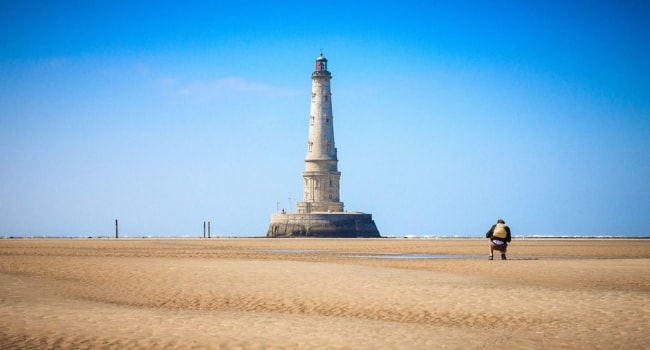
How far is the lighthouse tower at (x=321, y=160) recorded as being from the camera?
244 feet

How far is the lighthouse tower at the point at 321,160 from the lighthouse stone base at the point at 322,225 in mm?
2911

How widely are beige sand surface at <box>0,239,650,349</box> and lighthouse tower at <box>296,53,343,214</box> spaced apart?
54.5m

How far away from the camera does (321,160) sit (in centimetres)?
7419

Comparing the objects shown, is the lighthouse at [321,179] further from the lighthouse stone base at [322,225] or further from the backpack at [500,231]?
the backpack at [500,231]

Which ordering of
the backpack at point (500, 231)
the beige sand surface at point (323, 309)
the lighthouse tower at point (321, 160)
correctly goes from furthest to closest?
the lighthouse tower at point (321, 160)
the backpack at point (500, 231)
the beige sand surface at point (323, 309)

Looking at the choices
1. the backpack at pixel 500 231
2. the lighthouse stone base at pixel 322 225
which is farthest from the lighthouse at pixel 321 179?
the backpack at pixel 500 231

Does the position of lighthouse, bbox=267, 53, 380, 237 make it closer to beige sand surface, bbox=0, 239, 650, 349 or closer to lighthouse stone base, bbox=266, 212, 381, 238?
lighthouse stone base, bbox=266, 212, 381, 238

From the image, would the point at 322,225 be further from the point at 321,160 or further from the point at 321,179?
the point at 321,160

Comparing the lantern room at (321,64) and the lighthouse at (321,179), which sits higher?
the lantern room at (321,64)

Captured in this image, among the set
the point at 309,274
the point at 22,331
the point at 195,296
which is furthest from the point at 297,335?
the point at 309,274

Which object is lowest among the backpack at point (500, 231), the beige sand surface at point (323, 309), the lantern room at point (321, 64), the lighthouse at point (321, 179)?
the beige sand surface at point (323, 309)

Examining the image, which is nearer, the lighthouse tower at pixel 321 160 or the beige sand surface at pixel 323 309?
the beige sand surface at pixel 323 309

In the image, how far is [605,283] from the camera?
16391 mm

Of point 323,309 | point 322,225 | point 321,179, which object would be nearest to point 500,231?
point 323,309
